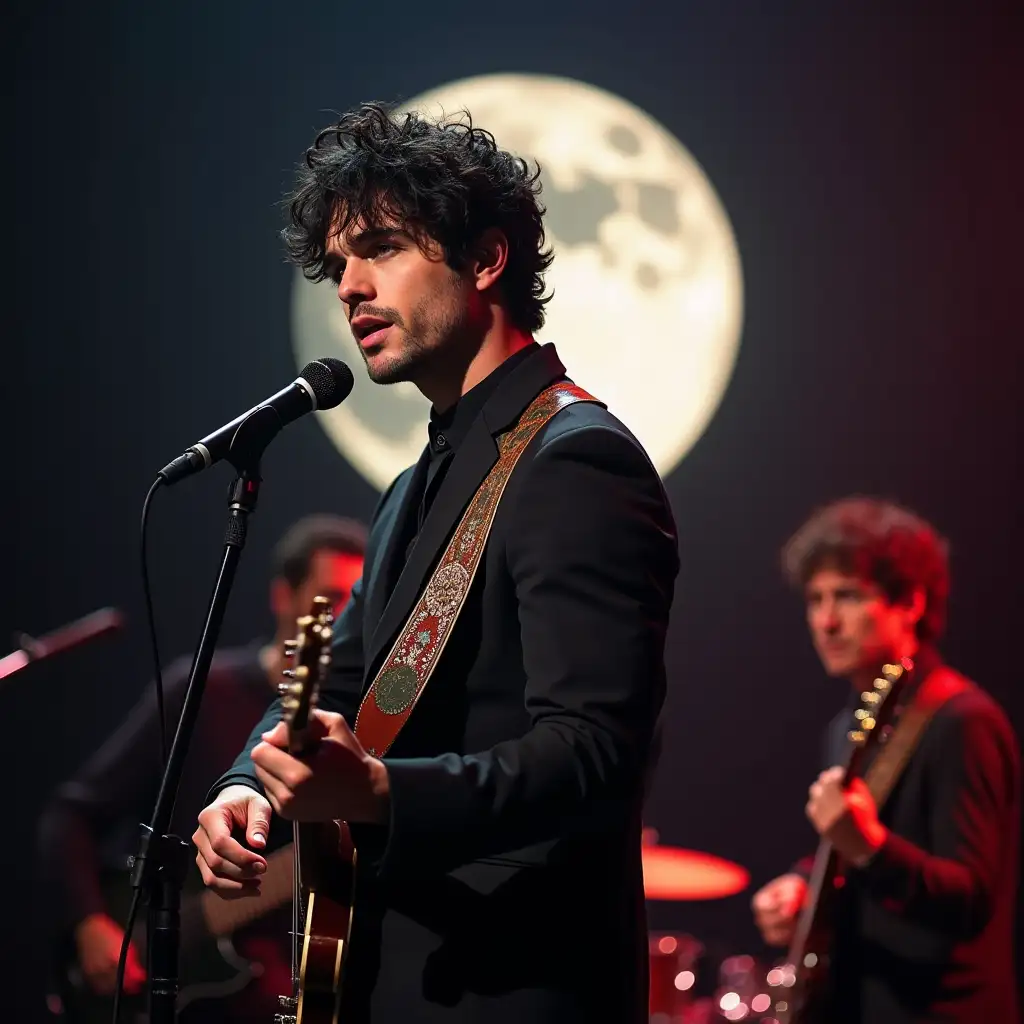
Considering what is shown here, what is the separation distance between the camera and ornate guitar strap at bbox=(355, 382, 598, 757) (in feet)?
6.28

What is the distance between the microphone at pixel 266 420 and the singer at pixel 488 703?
0.33 feet

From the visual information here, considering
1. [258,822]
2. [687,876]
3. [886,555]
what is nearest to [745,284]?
[886,555]

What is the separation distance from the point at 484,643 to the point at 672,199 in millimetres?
3959

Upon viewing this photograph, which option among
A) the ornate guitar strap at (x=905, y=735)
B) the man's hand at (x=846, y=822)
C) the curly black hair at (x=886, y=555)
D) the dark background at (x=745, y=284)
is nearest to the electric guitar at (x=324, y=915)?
the man's hand at (x=846, y=822)

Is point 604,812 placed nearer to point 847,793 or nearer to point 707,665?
point 847,793

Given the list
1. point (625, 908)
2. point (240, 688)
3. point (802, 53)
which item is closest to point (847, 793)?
point (625, 908)

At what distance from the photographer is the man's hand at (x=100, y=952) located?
13.4ft

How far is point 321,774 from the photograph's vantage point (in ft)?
4.96

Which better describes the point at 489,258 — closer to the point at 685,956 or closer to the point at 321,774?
the point at 321,774

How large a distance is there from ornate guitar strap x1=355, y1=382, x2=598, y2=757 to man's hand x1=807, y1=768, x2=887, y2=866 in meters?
1.82

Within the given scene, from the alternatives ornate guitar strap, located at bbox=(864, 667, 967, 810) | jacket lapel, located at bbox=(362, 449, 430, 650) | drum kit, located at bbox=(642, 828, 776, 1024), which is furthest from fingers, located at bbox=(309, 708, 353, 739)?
drum kit, located at bbox=(642, 828, 776, 1024)

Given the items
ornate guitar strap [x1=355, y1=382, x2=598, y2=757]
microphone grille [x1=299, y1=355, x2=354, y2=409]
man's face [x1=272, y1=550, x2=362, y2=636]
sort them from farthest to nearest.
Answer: man's face [x1=272, y1=550, x2=362, y2=636] → microphone grille [x1=299, y1=355, x2=354, y2=409] → ornate guitar strap [x1=355, y1=382, x2=598, y2=757]

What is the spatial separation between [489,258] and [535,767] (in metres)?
1.03

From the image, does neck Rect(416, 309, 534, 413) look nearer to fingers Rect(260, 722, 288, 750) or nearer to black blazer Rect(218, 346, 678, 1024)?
black blazer Rect(218, 346, 678, 1024)
